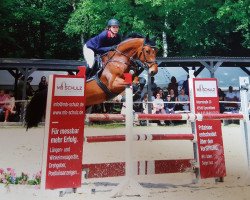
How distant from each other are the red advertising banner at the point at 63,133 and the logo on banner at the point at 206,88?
5.25 ft

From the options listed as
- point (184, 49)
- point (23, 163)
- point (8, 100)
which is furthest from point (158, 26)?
point (23, 163)

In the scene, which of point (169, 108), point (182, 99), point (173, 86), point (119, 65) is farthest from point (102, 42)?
point (173, 86)

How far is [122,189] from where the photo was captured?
383 cm

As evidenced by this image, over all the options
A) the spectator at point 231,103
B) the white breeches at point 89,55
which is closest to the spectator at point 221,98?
the spectator at point 231,103

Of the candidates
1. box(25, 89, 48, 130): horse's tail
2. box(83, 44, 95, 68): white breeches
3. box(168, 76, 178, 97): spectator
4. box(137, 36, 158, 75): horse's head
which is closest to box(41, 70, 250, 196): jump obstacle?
box(25, 89, 48, 130): horse's tail

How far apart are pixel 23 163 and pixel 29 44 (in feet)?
→ 75.3

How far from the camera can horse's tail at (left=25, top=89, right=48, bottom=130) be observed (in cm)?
546

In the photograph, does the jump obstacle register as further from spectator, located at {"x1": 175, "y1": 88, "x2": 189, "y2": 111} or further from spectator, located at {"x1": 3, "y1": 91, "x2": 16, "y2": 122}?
spectator, located at {"x1": 175, "y1": 88, "x2": 189, "y2": 111}

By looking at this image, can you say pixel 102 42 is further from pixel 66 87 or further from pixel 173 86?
pixel 173 86

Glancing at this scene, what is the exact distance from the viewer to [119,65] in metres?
6.92

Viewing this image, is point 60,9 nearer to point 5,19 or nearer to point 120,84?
point 5,19

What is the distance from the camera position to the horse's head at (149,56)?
22.1 feet

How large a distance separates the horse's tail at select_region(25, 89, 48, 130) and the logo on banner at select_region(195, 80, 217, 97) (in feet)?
7.77

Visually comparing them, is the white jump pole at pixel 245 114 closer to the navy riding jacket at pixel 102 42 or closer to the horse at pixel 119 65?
the horse at pixel 119 65
